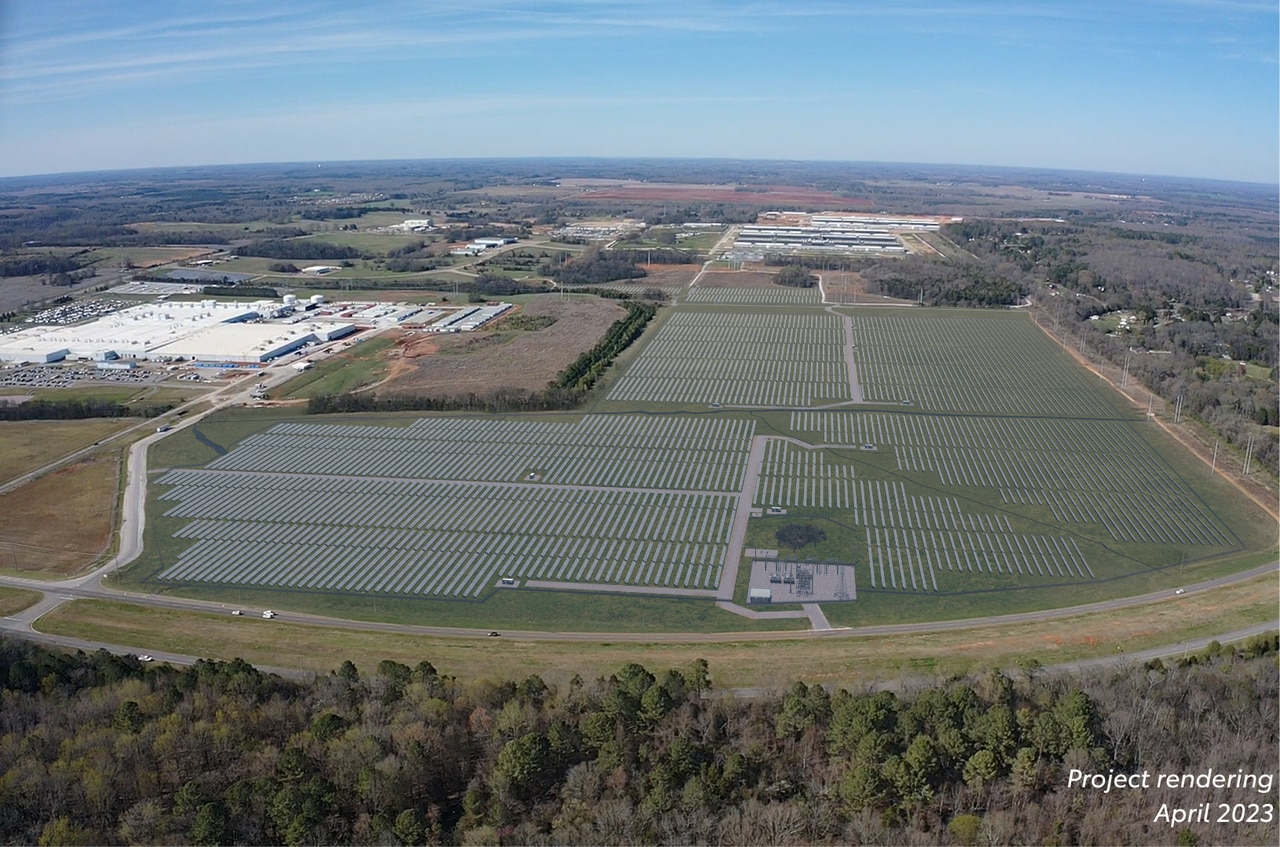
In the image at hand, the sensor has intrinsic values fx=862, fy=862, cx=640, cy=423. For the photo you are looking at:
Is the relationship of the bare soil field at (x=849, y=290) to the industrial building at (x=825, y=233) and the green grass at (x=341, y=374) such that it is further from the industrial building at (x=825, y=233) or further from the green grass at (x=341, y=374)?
the green grass at (x=341, y=374)

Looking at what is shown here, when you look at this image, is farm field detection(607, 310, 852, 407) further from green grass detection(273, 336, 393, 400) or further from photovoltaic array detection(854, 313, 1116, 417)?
green grass detection(273, 336, 393, 400)

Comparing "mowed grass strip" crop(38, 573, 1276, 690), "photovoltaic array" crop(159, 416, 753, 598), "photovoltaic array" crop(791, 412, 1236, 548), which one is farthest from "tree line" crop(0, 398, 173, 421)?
"photovoltaic array" crop(791, 412, 1236, 548)

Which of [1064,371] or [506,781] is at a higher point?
[1064,371]

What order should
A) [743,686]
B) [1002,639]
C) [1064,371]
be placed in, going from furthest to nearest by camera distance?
1. [1064,371]
2. [1002,639]
3. [743,686]

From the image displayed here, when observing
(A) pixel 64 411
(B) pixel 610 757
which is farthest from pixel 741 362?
(B) pixel 610 757

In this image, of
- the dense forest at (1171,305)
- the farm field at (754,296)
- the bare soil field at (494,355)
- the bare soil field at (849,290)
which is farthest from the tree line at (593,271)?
the dense forest at (1171,305)

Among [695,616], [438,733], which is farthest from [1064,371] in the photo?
[438,733]

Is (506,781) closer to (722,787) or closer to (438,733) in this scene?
(438,733)
